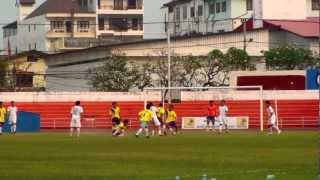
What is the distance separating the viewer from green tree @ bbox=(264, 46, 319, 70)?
75125mm

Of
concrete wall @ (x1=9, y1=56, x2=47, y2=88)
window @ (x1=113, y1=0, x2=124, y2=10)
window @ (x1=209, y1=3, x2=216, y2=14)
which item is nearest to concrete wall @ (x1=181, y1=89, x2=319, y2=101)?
concrete wall @ (x1=9, y1=56, x2=47, y2=88)

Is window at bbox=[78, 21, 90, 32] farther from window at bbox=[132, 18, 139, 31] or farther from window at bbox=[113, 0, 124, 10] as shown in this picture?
window at bbox=[132, 18, 139, 31]

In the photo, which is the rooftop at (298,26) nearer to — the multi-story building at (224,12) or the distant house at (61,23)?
the multi-story building at (224,12)

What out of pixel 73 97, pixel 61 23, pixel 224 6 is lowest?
pixel 73 97

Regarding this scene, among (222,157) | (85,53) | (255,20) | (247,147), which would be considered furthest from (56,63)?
(222,157)

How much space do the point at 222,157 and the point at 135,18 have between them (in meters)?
98.1

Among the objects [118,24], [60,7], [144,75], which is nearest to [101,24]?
[118,24]

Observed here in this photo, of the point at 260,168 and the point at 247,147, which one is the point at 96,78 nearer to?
the point at 247,147

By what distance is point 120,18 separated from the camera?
124 metres

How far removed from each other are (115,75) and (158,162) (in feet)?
172

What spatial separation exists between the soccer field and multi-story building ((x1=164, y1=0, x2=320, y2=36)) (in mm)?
66160

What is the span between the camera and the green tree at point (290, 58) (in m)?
75.1

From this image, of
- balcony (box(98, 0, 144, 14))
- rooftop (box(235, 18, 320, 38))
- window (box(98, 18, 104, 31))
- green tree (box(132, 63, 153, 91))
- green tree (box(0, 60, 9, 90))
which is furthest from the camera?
window (box(98, 18, 104, 31))

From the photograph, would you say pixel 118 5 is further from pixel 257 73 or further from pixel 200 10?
pixel 257 73
